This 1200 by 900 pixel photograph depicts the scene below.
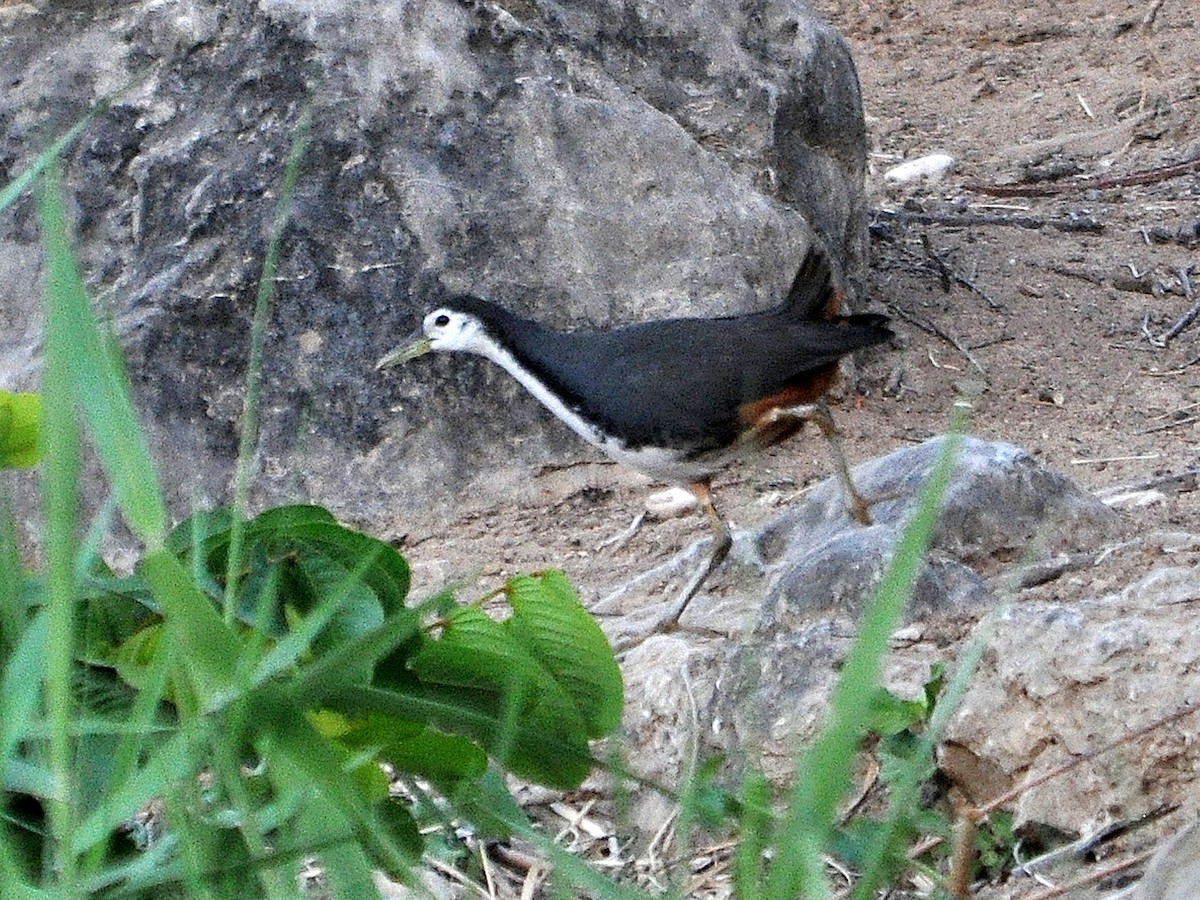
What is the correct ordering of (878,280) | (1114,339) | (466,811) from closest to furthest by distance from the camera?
(466,811) → (1114,339) → (878,280)

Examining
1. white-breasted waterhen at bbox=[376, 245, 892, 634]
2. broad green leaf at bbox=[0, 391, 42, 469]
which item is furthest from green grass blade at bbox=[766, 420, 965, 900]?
white-breasted waterhen at bbox=[376, 245, 892, 634]

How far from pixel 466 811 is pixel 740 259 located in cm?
405

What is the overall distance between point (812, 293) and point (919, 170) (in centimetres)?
436

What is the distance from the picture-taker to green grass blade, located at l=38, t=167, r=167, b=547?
1.49 metres

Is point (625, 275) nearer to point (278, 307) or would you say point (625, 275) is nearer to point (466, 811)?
point (278, 307)

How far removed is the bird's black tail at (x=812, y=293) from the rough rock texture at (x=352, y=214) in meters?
0.84

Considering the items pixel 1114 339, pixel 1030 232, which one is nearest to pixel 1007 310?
pixel 1114 339

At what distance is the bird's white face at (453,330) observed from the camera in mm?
5168

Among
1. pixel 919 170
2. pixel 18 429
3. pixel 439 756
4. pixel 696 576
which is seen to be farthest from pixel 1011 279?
pixel 18 429

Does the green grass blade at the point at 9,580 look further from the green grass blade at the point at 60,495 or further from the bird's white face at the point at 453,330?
the bird's white face at the point at 453,330

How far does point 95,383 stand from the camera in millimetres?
1522

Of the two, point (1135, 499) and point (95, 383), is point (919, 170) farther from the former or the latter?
point (95, 383)

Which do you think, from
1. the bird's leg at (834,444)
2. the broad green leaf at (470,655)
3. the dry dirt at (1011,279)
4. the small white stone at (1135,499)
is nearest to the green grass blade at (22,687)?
the broad green leaf at (470,655)

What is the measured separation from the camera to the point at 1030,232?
25.7ft
